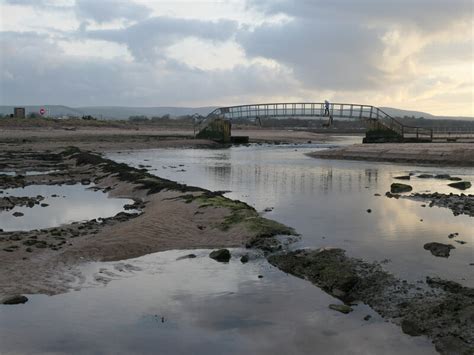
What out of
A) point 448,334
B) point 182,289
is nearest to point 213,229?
point 182,289

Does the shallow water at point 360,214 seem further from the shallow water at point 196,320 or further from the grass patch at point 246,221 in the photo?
the shallow water at point 196,320

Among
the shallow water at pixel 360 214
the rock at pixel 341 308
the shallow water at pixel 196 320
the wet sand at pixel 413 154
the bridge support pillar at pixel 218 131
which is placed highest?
the bridge support pillar at pixel 218 131

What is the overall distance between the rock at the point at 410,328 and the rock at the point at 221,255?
200 inches

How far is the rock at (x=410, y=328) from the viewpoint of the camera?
8.45m

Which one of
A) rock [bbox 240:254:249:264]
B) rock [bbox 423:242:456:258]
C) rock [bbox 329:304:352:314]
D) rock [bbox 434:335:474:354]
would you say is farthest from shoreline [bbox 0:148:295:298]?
rock [bbox 434:335:474:354]

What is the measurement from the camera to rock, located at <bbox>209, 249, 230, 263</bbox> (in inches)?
506

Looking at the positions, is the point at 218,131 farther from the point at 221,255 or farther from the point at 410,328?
the point at 410,328

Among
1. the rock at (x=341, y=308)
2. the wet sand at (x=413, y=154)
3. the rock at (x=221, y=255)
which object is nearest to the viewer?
the rock at (x=341, y=308)

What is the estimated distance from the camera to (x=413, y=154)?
167ft

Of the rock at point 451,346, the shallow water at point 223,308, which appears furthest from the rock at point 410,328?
the rock at point 451,346

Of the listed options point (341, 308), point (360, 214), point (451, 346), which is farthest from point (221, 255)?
point (360, 214)

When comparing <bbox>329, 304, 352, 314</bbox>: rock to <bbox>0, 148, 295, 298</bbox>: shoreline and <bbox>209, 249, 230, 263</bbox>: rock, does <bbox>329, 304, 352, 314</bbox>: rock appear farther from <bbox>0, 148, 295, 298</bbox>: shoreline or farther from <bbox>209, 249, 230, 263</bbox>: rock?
<bbox>0, 148, 295, 298</bbox>: shoreline

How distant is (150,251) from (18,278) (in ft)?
11.7

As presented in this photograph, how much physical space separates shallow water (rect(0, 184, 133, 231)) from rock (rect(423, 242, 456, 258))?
1117cm
